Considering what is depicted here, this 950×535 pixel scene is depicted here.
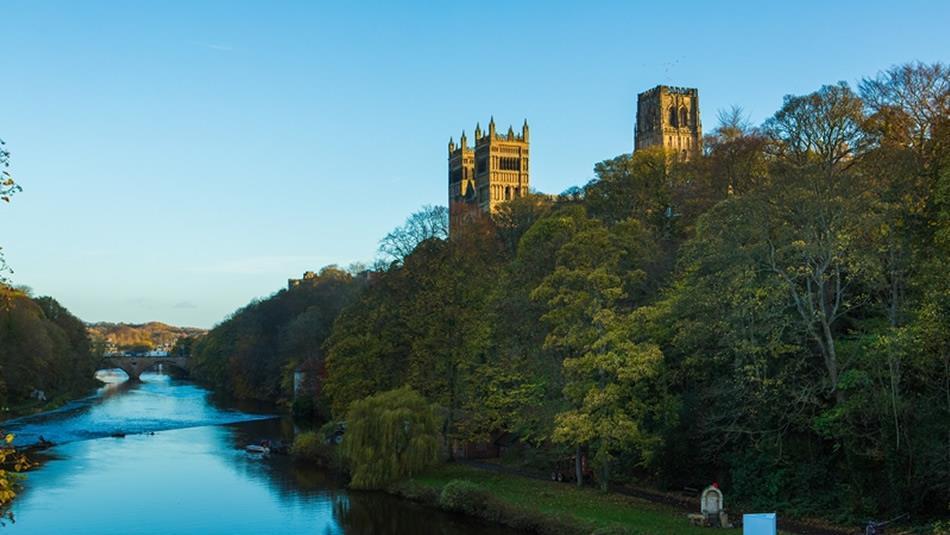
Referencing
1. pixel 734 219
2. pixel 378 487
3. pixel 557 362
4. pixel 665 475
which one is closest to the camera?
pixel 734 219

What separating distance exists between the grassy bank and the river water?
2.56ft

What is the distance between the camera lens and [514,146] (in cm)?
13975

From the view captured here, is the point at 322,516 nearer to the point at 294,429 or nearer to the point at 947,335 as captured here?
the point at 947,335

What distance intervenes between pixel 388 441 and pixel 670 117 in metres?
82.2

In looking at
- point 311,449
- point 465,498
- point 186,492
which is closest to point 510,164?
point 311,449

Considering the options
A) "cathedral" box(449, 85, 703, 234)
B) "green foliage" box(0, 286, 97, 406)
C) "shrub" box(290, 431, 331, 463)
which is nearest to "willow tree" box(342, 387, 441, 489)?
"shrub" box(290, 431, 331, 463)

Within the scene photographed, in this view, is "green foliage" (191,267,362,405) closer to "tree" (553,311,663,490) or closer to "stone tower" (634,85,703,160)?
"stone tower" (634,85,703,160)

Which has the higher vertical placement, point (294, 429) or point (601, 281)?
point (601, 281)

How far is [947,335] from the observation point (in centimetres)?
2520

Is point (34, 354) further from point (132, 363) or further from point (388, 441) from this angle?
point (132, 363)

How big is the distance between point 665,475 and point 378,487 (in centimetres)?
1337

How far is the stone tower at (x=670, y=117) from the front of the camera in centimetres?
11162

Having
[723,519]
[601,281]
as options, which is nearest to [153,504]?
[601,281]

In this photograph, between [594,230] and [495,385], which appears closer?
[594,230]
